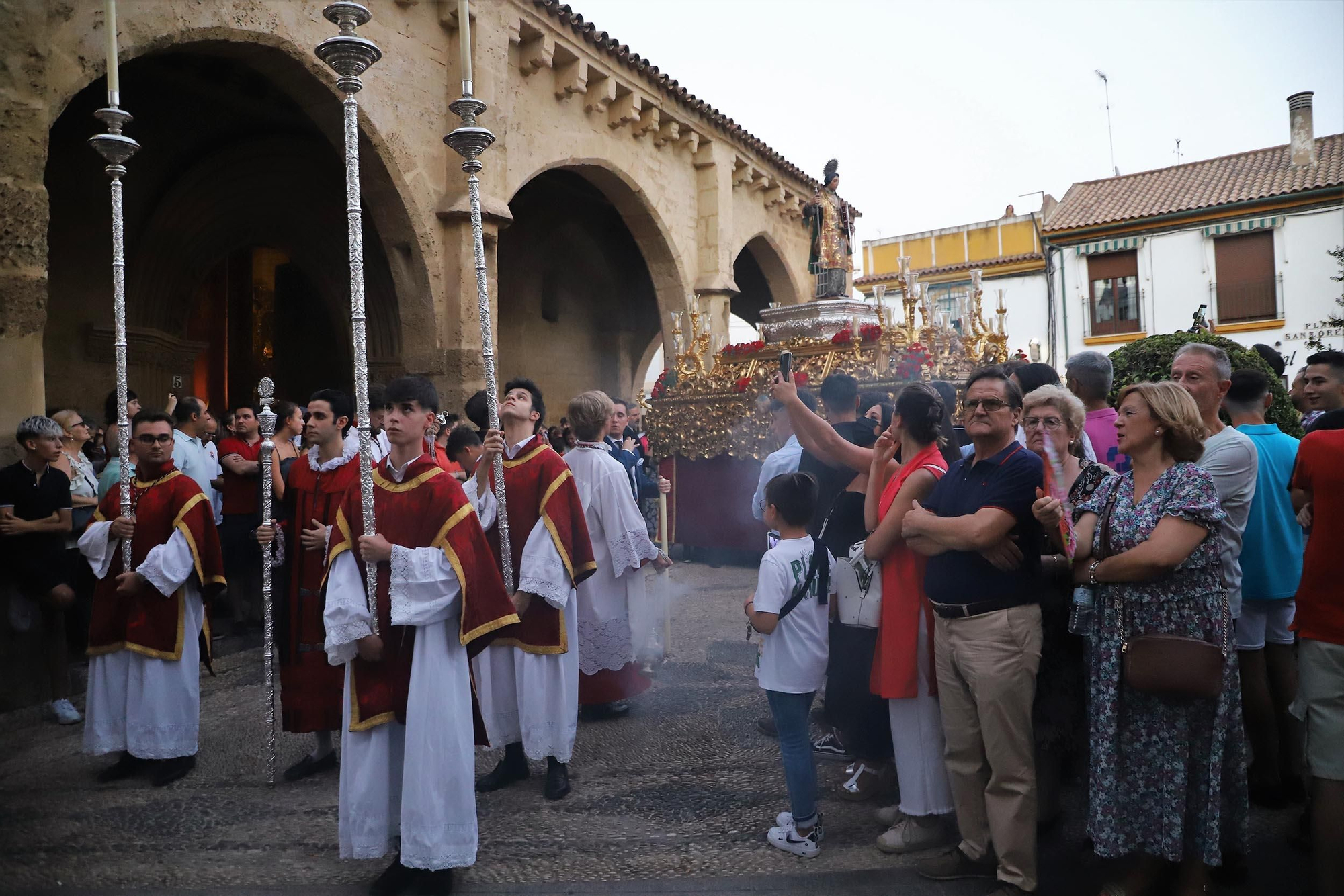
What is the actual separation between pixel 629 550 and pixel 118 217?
3.21 metres

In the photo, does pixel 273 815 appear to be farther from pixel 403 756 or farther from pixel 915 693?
pixel 915 693

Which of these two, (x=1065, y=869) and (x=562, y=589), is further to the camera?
(x=562, y=589)

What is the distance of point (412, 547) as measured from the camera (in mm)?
3016

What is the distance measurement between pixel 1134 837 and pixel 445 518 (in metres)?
2.50

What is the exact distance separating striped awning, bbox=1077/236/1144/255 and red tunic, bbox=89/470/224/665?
22357 mm

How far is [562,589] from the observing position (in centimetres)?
394

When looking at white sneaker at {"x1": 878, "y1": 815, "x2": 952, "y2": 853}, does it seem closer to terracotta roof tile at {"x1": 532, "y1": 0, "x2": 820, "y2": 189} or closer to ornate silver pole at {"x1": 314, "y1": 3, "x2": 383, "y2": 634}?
ornate silver pole at {"x1": 314, "y1": 3, "x2": 383, "y2": 634}

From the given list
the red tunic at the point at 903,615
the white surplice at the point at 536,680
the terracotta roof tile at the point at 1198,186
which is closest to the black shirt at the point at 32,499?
the white surplice at the point at 536,680

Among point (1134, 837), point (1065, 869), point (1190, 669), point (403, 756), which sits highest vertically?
point (1190, 669)

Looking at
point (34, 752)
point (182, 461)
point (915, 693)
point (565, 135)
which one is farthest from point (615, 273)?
point (915, 693)

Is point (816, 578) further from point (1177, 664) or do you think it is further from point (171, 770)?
point (171, 770)

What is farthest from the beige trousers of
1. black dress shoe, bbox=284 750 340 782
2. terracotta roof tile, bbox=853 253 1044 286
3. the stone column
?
terracotta roof tile, bbox=853 253 1044 286

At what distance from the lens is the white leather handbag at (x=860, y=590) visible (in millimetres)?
3482

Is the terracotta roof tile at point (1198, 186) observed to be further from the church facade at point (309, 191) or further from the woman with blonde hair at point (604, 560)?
the woman with blonde hair at point (604, 560)
